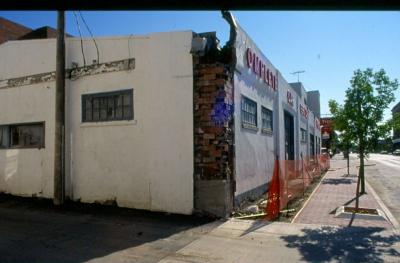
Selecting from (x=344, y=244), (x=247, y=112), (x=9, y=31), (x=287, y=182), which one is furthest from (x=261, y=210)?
(x=9, y=31)

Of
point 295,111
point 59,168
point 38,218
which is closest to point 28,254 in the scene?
point 38,218

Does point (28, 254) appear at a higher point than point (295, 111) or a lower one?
lower

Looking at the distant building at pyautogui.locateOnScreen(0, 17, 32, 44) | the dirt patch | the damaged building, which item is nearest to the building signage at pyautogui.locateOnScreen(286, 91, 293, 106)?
the damaged building

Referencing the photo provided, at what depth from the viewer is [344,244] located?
24.5 ft

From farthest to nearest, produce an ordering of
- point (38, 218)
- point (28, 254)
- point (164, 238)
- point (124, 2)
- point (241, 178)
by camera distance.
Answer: point (241, 178), point (38, 218), point (164, 238), point (28, 254), point (124, 2)

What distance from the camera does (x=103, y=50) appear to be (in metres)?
11.5

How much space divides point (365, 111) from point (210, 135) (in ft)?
17.5

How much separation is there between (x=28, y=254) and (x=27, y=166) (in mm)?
6753

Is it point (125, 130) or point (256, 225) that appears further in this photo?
point (125, 130)

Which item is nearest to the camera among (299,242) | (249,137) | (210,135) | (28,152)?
Answer: (299,242)

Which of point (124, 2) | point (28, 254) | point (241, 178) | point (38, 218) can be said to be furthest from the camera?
point (241, 178)

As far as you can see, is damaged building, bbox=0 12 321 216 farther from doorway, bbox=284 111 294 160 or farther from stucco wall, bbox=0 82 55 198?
doorway, bbox=284 111 294 160

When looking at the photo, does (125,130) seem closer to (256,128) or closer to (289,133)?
(256,128)

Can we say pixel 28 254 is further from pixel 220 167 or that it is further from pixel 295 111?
pixel 295 111
